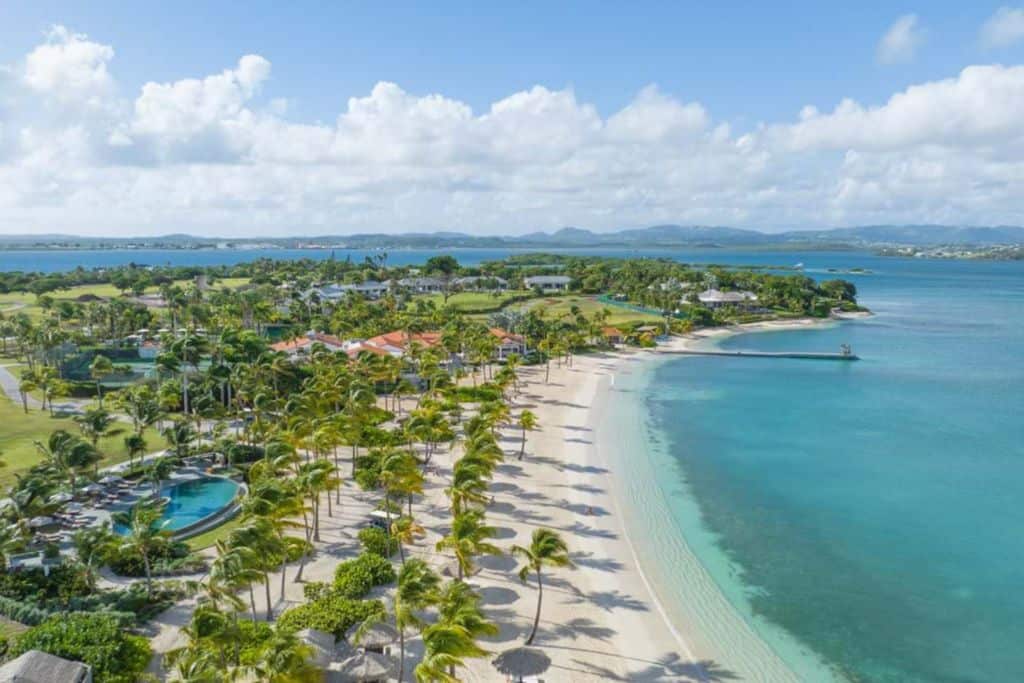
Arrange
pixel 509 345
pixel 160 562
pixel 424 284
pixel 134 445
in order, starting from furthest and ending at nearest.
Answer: pixel 424 284, pixel 509 345, pixel 134 445, pixel 160 562

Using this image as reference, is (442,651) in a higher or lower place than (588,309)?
lower

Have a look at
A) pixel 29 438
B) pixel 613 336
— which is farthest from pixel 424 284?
pixel 29 438

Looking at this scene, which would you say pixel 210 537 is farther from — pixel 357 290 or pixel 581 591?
pixel 357 290

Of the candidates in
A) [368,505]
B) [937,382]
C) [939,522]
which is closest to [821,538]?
[939,522]

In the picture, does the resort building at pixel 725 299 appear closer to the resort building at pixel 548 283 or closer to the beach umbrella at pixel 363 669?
the resort building at pixel 548 283

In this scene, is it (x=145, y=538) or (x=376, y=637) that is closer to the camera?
(x=376, y=637)

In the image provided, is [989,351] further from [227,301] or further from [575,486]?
[227,301]
